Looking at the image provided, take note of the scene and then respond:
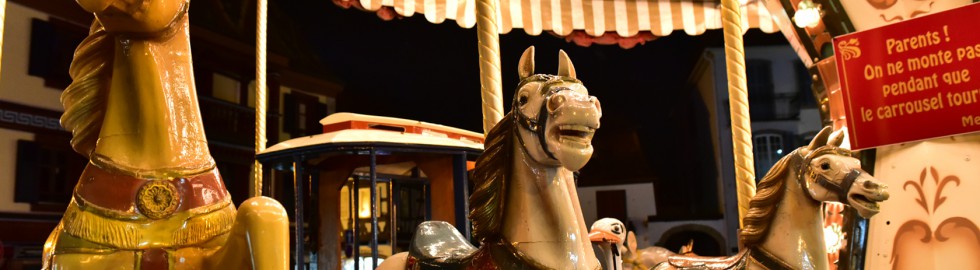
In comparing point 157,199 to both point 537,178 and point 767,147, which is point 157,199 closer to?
point 537,178

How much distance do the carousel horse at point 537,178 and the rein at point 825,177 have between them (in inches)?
50.4

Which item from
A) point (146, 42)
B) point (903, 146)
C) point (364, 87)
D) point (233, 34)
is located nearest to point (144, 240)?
point (146, 42)

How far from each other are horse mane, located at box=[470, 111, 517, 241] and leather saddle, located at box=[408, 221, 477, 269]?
0.59 feet

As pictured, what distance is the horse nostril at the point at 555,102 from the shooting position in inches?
65.1

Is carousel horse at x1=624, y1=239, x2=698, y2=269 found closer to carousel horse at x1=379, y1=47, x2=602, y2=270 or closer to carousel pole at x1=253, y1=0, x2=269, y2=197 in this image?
carousel pole at x1=253, y1=0, x2=269, y2=197

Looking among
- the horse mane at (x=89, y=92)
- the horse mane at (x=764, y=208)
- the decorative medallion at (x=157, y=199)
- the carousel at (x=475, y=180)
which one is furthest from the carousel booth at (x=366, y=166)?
the decorative medallion at (x=157, y=199)

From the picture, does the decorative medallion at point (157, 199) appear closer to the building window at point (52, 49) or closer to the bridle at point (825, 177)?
the bridle at point (825, 177)

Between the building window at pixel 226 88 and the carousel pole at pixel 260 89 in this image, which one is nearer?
the carousel pole at pixel 260 89

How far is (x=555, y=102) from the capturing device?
1666mm

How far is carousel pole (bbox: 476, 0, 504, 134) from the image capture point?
7.14ft

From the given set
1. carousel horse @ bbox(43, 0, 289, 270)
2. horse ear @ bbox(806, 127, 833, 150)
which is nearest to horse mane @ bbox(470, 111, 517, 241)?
carousel horse @ bbox(43, 0, 289, 270)

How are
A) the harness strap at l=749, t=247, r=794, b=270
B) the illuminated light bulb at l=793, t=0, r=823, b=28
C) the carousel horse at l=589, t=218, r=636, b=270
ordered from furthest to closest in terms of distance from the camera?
1. the carousel horse at l=589, t=218, r=636, b=270
2. the illuminated light bulb at l=793, t=0, r=823, b=28
3. the harness strap at l=749, t=247, r=794, b=270

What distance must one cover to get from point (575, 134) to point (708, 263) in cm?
167

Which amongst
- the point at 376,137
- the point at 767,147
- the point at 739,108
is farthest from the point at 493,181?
the point at 767,147
